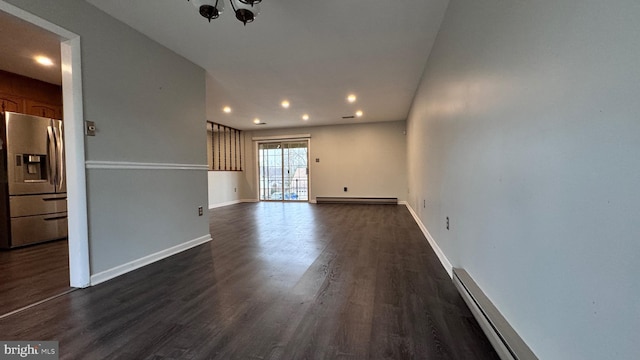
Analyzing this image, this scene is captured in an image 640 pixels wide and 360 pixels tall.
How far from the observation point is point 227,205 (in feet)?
23.7

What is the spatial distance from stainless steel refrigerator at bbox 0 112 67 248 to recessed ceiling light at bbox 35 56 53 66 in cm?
72

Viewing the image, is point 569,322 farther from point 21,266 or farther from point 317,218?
point 317,218

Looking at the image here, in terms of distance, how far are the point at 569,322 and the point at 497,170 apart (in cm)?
69

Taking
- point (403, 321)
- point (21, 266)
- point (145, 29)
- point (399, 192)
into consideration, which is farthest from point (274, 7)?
point (399, 192)

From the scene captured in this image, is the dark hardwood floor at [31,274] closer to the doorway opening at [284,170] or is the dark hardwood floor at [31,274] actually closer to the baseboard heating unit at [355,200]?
the doorway opening at [284,170]

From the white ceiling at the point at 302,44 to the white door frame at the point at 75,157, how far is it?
0.49 metres

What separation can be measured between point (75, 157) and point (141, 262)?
1057 mm

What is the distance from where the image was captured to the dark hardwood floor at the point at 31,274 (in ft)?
6.04

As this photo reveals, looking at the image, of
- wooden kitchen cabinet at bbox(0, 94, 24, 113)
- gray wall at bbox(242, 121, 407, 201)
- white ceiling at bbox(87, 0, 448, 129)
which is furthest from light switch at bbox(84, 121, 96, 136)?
gray wall at bbox(242, 121, 407, 201)

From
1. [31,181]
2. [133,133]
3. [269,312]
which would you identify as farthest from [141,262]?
[31,181]

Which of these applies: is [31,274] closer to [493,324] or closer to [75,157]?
[75,157]

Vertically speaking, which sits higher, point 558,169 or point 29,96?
point 29,96

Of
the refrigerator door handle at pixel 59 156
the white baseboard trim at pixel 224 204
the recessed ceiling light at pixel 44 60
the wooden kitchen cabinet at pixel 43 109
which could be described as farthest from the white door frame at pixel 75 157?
the white baseboard trim at pixel 224 204

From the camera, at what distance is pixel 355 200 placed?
729 centimetres
